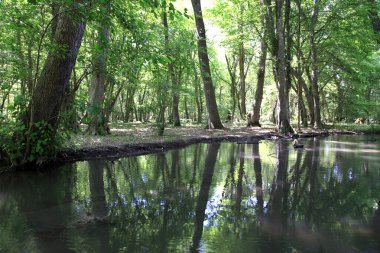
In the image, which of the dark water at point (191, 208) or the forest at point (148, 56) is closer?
the dark water at point (191, 208)

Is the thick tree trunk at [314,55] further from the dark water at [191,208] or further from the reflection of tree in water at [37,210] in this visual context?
the reflection of tree in water at [37,210]

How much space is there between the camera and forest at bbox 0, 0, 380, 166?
19.5 ft

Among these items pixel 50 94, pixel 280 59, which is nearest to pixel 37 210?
pixel 50 94

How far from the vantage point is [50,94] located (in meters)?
7.74

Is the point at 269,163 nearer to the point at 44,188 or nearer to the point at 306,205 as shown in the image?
the point at 306,205

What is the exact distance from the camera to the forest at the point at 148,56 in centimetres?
594

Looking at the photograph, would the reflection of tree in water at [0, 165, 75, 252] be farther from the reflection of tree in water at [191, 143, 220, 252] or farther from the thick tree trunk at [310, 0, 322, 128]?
the thick tree trunk at [310, 0, 322, 128]

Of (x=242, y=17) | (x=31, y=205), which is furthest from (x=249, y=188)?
(x=242, y=17)

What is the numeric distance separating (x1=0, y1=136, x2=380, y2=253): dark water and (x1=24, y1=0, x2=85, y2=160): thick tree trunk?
75cm

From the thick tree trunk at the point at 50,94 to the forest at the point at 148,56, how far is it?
0.02 m

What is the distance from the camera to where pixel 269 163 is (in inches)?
372

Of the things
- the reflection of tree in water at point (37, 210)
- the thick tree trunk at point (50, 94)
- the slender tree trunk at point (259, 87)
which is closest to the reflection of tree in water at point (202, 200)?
the reflection of tree in water at point (37, 210)

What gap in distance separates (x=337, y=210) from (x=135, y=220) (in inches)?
124

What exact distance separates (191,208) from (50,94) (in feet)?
15.2
